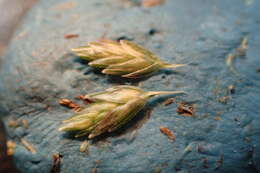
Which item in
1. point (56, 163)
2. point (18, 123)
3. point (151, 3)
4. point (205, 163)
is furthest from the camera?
point (151, 3)

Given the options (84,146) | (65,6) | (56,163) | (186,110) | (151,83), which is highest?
(65,6)

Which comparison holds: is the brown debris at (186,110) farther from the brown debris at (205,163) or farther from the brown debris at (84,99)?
the brown debris at (84,99)

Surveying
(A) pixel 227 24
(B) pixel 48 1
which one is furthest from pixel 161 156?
(B) pixel 48 1

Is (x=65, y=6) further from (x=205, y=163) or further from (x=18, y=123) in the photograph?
(x=205, y=163)

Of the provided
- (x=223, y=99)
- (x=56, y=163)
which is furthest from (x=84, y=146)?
(x=223, y=99)

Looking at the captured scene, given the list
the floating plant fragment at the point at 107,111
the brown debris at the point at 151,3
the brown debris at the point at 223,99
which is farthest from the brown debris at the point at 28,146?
the brown debris at the point at 151,3
